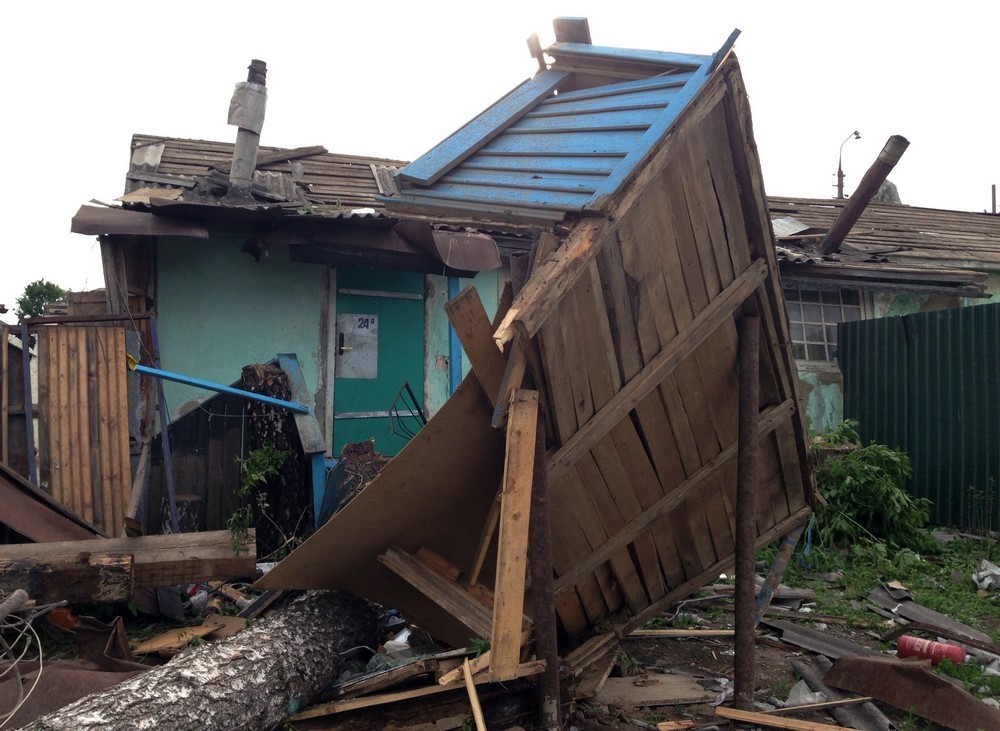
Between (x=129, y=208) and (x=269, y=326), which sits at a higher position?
(x=129, y=208)

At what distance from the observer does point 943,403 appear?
8844 mm

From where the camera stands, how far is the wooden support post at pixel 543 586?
324 centimetres

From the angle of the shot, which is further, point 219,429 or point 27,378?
point 219,429

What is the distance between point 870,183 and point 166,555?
25.5 ft

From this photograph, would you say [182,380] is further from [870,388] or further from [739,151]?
[870,388]

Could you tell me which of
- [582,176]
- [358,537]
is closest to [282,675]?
[358,537]

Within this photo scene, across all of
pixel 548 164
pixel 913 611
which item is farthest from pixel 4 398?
pixel 913 611

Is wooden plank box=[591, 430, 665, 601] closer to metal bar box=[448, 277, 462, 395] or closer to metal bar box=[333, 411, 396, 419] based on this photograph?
metal bar box=[333, 411, 396, 419]

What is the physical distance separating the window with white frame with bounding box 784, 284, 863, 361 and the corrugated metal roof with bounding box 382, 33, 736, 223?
8.00m

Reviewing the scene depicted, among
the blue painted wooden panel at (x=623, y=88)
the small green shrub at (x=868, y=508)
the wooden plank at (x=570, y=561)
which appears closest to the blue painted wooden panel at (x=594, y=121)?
the blue painted wooden panel at (x=623, y=88)

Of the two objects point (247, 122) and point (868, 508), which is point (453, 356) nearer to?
point (247, 122)

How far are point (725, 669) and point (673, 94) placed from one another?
132 inches

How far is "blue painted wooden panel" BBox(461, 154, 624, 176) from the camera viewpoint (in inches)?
130

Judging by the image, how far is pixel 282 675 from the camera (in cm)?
367
